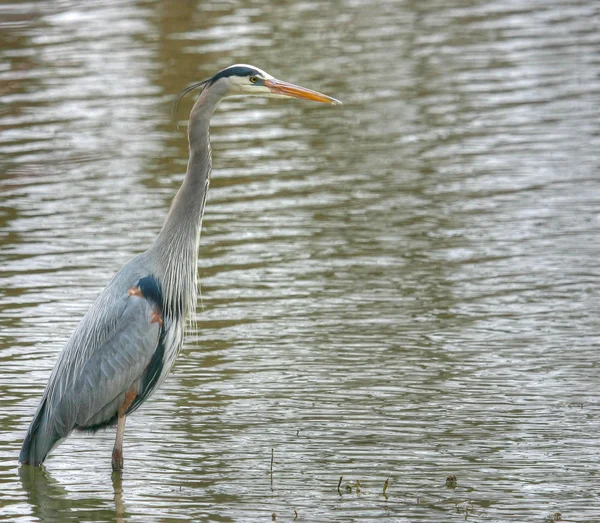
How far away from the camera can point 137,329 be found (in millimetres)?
6676

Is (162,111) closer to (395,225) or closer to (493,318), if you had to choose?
(395,225)

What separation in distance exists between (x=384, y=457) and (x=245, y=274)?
3.40 meters

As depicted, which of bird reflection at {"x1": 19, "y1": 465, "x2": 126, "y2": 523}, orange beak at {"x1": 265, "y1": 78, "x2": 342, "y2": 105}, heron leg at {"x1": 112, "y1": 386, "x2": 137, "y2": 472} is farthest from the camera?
orange beak at {"x1": 265, "y1": 78, "x2": 342, "y2": 105}

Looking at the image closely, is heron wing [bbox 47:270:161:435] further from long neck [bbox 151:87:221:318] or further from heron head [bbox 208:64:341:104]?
heron head [bbox 208:64:341:104]

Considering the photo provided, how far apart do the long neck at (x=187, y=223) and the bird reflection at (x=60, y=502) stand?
1.03 meters

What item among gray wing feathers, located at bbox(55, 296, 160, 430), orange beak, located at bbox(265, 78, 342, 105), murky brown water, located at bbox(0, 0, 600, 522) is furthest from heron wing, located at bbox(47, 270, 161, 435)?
orange beak, located at bbox(265, 78, 342, 105)

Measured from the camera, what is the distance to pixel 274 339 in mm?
8680

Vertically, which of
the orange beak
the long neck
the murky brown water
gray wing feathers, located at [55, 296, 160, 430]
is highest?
the orange beak

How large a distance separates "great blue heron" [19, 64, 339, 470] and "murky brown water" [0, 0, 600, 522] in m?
0.29

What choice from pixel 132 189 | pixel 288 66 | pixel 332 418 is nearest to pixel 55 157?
pixel 132 189

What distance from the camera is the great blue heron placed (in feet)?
22.0

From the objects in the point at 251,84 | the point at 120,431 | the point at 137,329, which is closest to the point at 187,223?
the point at 137,329

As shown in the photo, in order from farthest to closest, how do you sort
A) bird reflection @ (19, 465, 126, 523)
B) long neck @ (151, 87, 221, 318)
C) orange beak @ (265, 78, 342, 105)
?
orange beak @ (265, 78, 342, 105)
long neck @ (151, 87, 221, 318)
bird reflection @ (19, 465, 126, 523)

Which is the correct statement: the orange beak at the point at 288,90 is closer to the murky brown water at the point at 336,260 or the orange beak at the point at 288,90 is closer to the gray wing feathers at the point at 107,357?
the gray wing feathers at the point at 107,357
